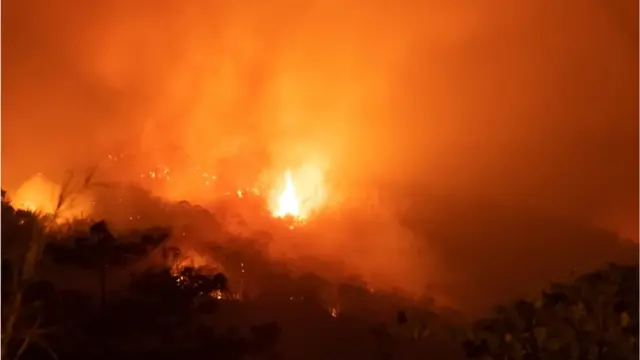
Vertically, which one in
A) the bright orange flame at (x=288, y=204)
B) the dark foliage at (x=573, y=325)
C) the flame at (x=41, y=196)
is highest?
the bright orange flame at (x=288, y=204)

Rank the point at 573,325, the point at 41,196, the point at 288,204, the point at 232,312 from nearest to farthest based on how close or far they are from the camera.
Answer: the point at 573,325 < the point at 232,312 < the point at 41,196 < the point at 288,204

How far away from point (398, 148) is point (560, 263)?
332 centimetres

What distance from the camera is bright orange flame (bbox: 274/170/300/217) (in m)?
13.1

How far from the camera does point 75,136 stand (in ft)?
42.7

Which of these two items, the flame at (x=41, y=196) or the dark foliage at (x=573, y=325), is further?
the flame at (x=41, y=196)

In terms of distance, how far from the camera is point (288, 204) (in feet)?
43.1

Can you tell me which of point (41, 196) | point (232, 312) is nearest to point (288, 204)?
point (41, 196)

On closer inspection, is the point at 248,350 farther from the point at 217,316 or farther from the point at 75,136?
the point at 75,136

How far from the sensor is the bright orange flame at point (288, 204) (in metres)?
13.1

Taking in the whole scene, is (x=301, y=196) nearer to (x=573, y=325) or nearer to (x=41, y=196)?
(x=41, y=196)

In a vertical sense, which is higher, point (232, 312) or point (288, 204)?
point (288, 204)

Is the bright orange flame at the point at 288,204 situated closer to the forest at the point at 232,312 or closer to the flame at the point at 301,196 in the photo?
the flame at the point at 301,196

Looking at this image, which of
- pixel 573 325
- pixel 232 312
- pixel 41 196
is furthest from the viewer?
pixel 41 196

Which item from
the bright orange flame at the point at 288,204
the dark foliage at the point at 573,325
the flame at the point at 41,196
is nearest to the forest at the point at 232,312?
the dark foliage at the point at 573,325
